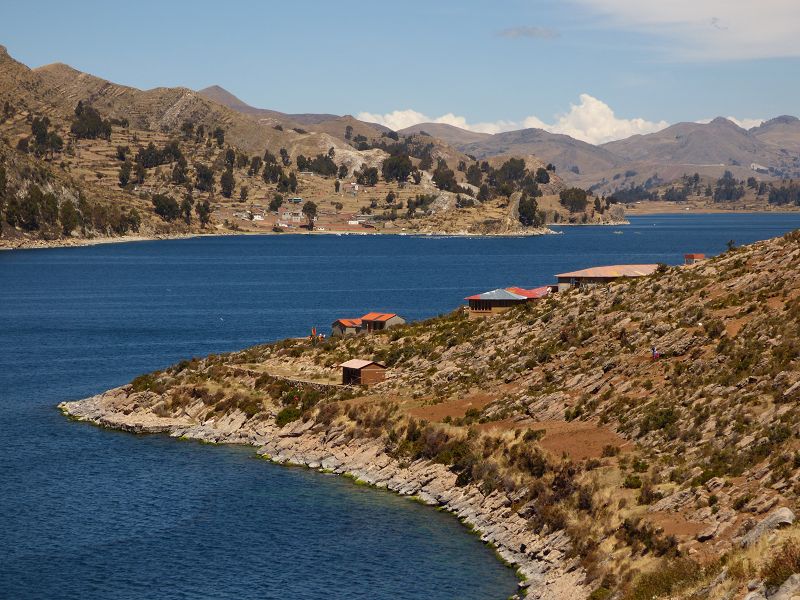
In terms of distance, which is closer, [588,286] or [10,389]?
[588,286]

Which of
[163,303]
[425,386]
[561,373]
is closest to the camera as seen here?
[561,373]

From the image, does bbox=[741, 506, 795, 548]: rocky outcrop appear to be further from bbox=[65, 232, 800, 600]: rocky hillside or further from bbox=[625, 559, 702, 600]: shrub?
bbox=[625, 559, 702, 600]: shrub

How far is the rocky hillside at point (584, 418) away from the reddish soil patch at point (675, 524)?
Result: 0.18 m

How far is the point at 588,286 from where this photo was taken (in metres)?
95.4

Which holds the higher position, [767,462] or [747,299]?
[747,299]

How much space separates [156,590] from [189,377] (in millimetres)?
41512

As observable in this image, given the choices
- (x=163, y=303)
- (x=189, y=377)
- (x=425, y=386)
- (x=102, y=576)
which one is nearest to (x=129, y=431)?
(x=189, y=377)

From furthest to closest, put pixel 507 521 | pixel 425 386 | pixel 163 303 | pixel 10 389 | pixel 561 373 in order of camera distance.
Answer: pixel 163 303, pixel 10 389, pixel 425 386, pixel 561 373, pixel 507 521

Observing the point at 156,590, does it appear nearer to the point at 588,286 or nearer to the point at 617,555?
the point at 617,555

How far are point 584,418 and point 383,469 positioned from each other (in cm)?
1340

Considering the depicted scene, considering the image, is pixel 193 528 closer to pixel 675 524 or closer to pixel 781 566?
pixel 675 524

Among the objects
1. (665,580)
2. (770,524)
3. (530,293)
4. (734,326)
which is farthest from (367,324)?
(770,524)

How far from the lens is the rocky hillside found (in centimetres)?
4866

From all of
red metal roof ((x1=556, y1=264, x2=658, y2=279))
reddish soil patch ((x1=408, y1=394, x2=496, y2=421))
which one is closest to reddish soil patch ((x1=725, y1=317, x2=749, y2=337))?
reddish soil patch ((x1=408, y1=394, x2=496, y2=421))
